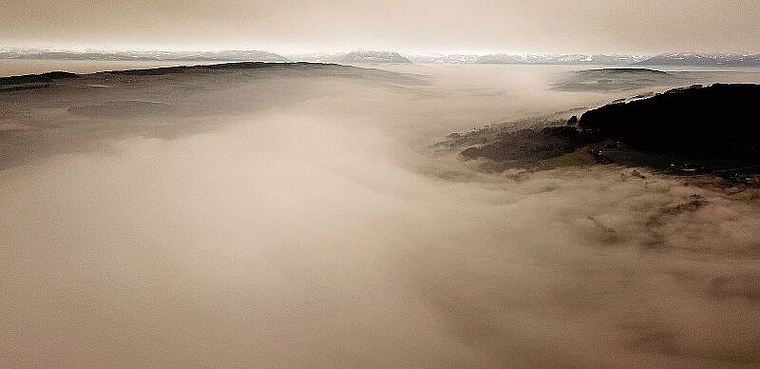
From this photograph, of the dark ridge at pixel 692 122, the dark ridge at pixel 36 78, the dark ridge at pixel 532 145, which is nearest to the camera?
the dark ridge at pixel 692 122

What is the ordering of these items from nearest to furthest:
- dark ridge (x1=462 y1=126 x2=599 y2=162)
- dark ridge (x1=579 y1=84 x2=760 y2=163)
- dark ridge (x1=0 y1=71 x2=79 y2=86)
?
dark ridge (x1=579 y1=84 x2=760 y2=163) < dark ridge (x1=462 y1=126 x2=599 y2=162) < dark ridge (x1=0 y1=71 x2=79 y2=86)

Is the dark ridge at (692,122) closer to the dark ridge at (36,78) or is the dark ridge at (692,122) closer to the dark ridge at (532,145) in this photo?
the dark ridge at (532,145)

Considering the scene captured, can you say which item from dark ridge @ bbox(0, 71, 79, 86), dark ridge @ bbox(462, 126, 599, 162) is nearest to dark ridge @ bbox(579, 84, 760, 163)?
dark ridge @ bbox(462, 126, 599, 162)

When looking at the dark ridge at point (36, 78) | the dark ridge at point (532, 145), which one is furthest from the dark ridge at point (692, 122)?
the dark ridge at point (36, 78)

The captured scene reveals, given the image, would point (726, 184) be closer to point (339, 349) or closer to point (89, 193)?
point (339, 349)

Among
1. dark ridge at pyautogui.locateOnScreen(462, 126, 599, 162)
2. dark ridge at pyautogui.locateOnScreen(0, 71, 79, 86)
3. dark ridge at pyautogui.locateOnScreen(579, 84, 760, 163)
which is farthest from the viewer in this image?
dark ridge at pyautogui.locateOnScreen(0, 71, 79, 86)

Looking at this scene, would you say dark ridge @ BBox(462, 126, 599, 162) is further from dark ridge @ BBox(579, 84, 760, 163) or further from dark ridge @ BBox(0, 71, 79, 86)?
dark ridge @ BBox(0, 71, 79, 86)

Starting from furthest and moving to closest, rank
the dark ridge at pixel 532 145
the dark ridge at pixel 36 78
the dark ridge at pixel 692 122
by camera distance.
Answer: the dark ridge at pixel 36 78 < the dark ridge at pixel 532 145 < the dark ridge at pixel 692 122

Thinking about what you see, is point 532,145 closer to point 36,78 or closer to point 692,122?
point 692,122

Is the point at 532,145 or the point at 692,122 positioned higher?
the point at 692,122

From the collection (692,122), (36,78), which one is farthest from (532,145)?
(36,78)

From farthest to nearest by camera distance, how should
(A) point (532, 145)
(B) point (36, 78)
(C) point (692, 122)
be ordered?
(B) point (36, 78) → (A) point (532, 145) → (C) point (692, 122)

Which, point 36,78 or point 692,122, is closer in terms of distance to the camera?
point 692,122
